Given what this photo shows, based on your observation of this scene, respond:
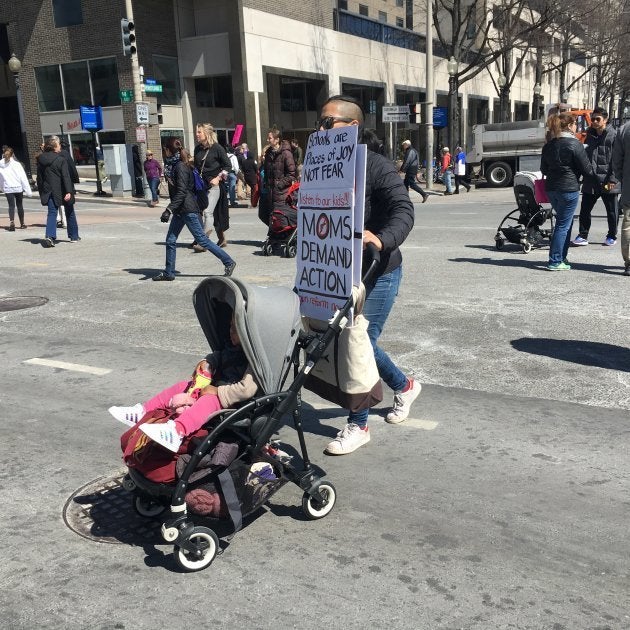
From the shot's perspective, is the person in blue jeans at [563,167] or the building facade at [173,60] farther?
the building facade at [173,60]

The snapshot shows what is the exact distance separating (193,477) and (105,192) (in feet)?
85.3

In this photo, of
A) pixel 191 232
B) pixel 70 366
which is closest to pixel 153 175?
pixel 191 232

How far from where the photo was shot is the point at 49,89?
32.1 m

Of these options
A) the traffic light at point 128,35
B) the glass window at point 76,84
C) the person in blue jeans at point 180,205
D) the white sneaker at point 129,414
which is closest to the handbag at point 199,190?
the person in blue jeans at point 180,205

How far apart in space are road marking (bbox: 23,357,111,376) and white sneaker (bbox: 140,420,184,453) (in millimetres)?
2977

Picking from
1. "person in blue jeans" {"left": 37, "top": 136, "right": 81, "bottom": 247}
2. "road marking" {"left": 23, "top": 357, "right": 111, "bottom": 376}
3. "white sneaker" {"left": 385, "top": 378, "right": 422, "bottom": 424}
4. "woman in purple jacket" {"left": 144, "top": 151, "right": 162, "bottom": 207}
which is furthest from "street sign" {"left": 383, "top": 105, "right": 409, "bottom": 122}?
"white sneaker" {"left": 385, "top": 378, "right": 422, "bottom": 424}

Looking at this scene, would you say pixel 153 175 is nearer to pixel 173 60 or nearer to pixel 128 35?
pixel 128 35

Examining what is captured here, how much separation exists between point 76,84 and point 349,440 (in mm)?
31377

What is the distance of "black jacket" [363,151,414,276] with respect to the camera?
3.84 m

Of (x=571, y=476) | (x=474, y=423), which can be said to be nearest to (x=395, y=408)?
(x=474, y=423)

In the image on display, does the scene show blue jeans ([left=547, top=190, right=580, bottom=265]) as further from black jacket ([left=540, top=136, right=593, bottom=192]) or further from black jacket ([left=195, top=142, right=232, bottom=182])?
black jacket ([left=195, top=142, right=232, bottom=182])

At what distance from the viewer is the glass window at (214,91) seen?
32.5m

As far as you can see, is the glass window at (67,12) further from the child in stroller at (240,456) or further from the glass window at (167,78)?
the child in stroller at (240,456)

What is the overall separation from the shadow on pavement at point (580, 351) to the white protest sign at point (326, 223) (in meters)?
2.83
